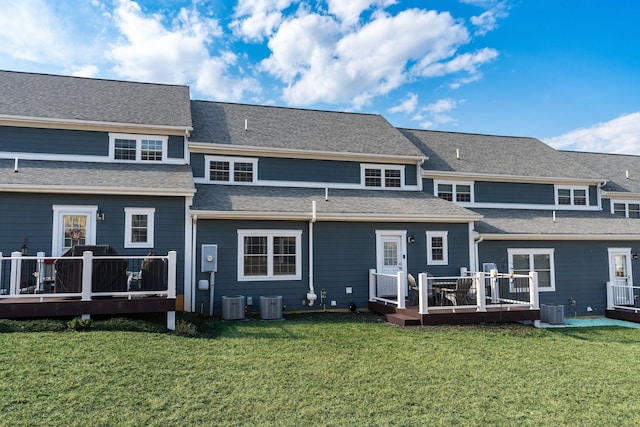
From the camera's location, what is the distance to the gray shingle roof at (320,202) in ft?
40.8

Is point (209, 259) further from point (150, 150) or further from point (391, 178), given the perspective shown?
point (391, 178)

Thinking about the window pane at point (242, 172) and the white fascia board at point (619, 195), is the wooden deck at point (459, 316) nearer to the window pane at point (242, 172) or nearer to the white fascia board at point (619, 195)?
the window pane at point (242, 172)

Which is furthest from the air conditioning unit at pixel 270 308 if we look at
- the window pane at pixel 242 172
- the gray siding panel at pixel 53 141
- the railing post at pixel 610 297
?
the railing post at pixel 610 297

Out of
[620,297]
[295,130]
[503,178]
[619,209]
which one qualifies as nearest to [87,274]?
[295,130]

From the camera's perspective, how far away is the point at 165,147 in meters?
14.0

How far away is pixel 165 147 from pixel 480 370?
37.2ft

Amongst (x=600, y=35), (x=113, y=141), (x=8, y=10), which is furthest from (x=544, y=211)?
(x=8, y=10)

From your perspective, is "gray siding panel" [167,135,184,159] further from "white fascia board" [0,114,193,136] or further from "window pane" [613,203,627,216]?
"window pane" [613,203,627,216]

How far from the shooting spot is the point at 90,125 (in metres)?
13.3

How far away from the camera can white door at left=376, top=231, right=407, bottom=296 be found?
43.8 ft

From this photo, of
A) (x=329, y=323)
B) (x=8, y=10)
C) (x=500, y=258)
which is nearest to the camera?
(x=329, y=323)

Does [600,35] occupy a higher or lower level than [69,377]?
higher

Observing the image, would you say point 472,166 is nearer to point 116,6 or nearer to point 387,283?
point 387,283

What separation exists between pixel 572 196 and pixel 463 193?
5.17 m
